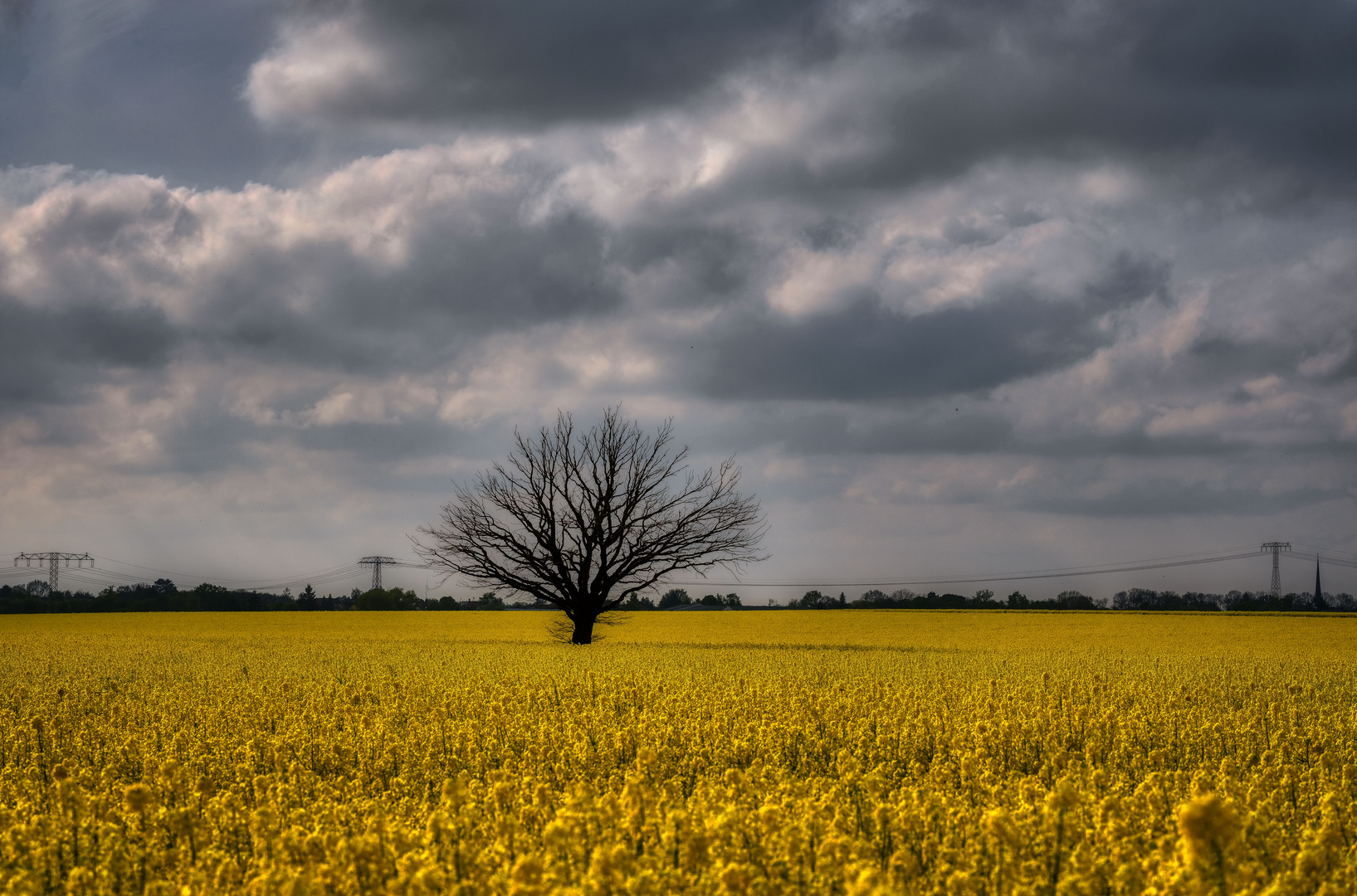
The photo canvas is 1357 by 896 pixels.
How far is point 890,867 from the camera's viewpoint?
4.49 metres

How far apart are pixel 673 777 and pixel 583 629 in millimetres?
25318

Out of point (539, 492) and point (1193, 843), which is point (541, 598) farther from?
point (1193, 843)

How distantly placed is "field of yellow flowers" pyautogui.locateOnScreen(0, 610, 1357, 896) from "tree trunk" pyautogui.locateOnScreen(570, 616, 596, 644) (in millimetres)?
12613

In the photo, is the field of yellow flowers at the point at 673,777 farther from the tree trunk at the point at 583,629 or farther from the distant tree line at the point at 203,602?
the distant tree line at the point at 203,602

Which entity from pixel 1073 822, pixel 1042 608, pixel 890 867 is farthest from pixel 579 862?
pixel 1042 608

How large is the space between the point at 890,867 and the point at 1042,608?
64.1 m

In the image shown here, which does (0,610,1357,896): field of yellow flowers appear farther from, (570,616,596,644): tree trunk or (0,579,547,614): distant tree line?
(0,579,547,614): distant tree line

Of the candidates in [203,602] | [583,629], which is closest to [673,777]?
[583,629]

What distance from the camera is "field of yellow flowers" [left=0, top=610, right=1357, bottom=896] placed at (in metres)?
4.34

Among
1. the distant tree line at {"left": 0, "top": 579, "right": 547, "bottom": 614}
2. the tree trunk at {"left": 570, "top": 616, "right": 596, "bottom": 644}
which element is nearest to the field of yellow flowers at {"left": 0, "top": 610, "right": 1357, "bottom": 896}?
the tree trunk at {"left": 570, "top": 616, "right": 596, "bottom": 644}

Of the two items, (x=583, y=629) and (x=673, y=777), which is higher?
(x=673, y=777)

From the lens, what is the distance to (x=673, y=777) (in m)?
7.65

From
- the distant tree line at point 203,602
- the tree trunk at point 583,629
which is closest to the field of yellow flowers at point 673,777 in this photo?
the tree trunk at point 583,629

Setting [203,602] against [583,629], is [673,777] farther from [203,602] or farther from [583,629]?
[203,602]
